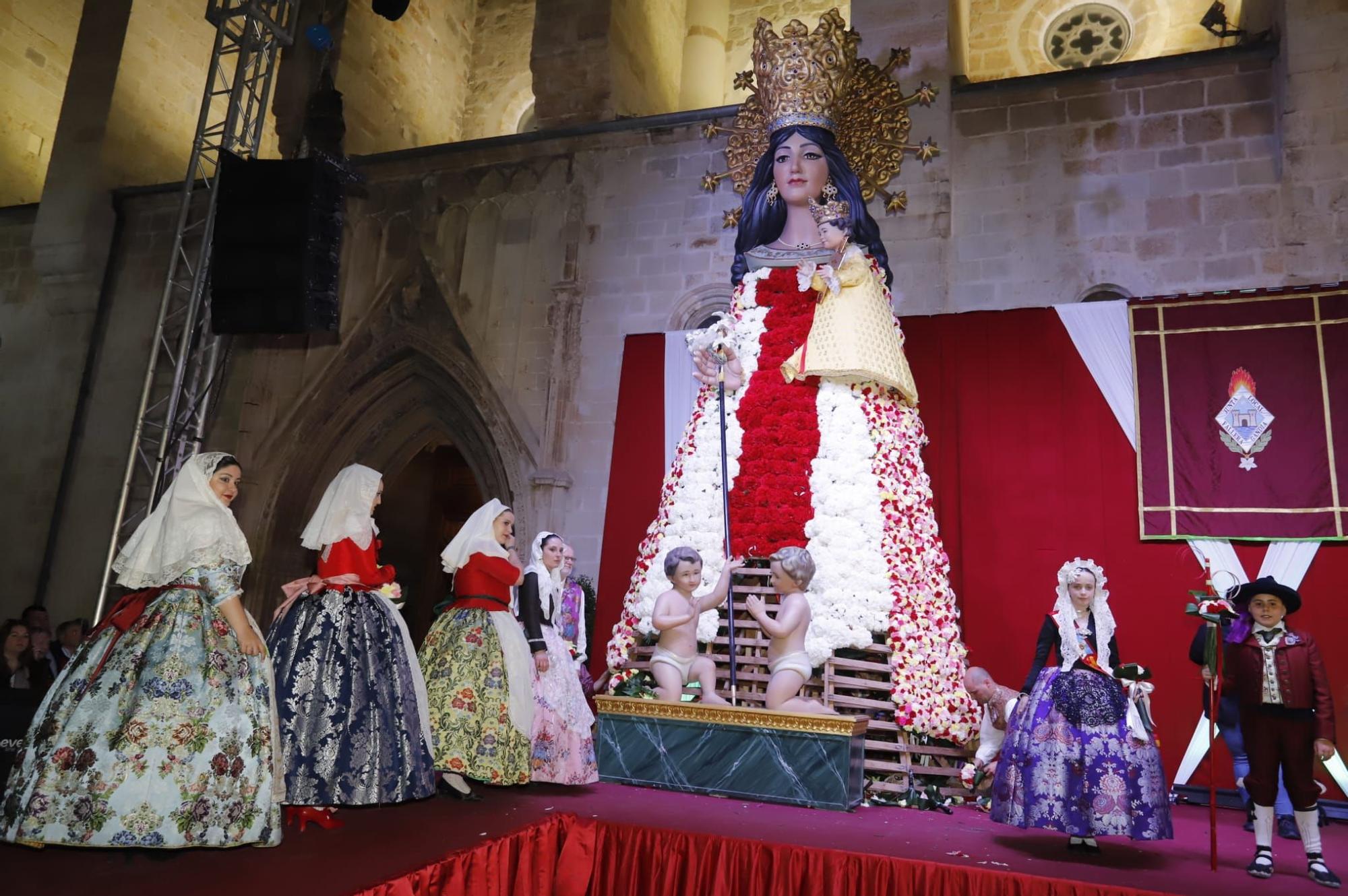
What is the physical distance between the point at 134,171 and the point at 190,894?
10.7 metres

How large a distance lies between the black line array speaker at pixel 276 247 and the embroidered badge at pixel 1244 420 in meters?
7.37

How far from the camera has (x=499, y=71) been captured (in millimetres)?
13766

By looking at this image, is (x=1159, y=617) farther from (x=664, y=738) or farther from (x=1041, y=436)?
(x=664, y=738)

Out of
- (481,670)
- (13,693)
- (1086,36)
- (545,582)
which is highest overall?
(1086,36)

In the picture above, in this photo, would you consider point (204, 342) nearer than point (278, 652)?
No

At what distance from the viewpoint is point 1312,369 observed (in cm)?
690

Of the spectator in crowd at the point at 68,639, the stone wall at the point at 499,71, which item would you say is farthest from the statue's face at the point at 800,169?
the stone wall at the point at 499,71

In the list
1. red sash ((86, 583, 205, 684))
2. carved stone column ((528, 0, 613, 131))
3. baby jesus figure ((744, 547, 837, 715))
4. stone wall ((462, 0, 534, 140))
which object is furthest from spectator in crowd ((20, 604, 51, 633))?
stone wall ((462, 0, 534, 140))

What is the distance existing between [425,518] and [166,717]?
1131 cm

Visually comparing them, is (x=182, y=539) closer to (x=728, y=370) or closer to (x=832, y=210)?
(x=728, y=370)

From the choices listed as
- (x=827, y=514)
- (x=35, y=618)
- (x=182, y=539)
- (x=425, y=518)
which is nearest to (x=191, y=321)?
(x=35, y=618)

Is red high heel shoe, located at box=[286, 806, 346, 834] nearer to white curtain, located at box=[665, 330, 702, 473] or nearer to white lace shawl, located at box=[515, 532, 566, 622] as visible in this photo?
white lace shawl, located at box=[515, 532, 566, 622]

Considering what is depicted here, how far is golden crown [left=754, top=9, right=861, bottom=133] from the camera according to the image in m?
6.85

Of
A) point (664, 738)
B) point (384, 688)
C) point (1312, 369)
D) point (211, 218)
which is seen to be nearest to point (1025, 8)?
point (1312, 369)
